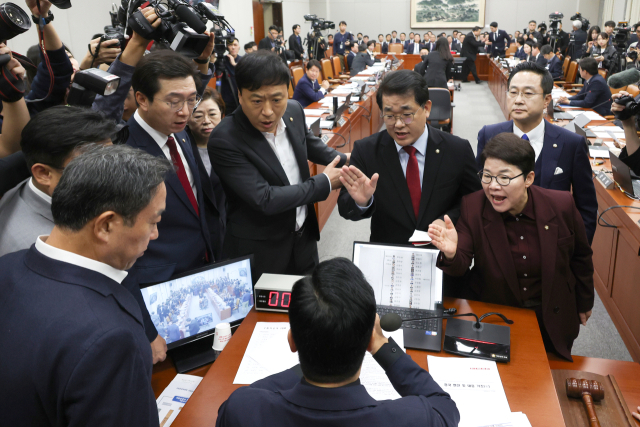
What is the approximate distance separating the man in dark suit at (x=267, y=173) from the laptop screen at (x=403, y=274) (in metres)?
0.45

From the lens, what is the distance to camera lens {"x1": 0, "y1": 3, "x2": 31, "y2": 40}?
1.82 m

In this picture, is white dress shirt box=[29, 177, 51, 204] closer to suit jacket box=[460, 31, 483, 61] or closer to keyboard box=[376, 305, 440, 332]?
keyboard box=[376, 305, 440, 332]

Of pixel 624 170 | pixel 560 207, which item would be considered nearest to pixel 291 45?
pixel 624 170

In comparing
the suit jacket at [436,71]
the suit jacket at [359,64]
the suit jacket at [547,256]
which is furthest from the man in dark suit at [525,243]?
the suit jacket at [359,64]

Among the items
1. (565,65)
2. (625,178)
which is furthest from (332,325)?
(565,65)

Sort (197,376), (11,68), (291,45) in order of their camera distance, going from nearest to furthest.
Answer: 1. (197,376)
2. (11,68)
3. (291,45)

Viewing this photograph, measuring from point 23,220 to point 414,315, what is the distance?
140cm

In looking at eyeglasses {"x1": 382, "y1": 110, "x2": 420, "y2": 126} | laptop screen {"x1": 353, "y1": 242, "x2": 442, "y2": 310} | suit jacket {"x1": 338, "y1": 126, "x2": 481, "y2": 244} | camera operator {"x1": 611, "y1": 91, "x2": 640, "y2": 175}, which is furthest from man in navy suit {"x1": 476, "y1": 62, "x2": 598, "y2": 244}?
laptop screen {"x1": 353, "y1": 242, "x2": 442, "y2": 310}

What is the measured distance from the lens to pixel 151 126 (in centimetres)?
199

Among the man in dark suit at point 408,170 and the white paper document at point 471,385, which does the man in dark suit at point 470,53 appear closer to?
the man in dark suit at point 408,170

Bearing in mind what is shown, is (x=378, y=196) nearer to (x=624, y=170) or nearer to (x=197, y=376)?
(x=197, y=376)

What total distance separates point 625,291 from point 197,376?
2.70 meters

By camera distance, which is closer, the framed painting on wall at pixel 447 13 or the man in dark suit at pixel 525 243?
the man in dark suit at pixel 525 243

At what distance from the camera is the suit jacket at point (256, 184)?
6.87 ft
